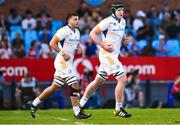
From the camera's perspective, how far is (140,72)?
26.5 metres

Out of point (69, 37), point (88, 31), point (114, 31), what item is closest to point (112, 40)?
point (114, 31)

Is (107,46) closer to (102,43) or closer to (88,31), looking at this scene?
(102,43)

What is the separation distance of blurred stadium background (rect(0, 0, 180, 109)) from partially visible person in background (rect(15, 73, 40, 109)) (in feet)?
0.74

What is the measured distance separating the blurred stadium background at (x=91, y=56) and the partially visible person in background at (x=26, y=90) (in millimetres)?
224

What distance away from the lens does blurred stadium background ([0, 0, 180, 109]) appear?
2623 cm

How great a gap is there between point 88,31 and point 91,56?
1.59m

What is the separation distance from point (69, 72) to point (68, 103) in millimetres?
9783

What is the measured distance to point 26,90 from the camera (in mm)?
25594

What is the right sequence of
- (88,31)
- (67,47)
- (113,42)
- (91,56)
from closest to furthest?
(67,47)
(113,42)
(91,56)
(88,31)

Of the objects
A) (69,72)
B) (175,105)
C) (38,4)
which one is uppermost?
(38,4)

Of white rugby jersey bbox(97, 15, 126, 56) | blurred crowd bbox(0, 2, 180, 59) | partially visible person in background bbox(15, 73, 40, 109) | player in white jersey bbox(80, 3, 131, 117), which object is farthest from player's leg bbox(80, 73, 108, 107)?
blurred crowd bbox(0, 2, 180, 59)

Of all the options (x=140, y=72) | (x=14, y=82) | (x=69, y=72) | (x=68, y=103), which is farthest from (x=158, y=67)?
(x=69, y=72)

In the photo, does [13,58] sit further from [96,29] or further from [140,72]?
[96,29]

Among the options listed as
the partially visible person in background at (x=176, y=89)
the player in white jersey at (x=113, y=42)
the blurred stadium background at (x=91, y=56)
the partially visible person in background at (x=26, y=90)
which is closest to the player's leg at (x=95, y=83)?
the player in white jersey at (x=113, y=42)
